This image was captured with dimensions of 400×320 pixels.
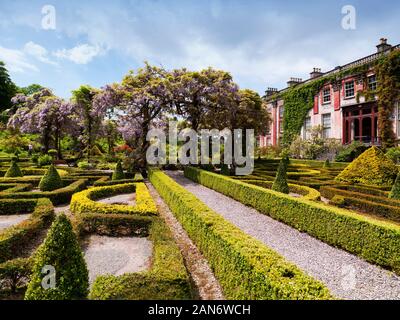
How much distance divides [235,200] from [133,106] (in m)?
11.7

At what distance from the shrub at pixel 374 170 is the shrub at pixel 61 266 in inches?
494

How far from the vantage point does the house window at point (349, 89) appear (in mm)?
27859

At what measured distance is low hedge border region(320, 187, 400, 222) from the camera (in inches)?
329

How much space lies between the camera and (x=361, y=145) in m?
24.9

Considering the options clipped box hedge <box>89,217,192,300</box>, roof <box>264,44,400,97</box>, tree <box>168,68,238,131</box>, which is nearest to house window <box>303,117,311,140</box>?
roof <box>264,44,400,97</box>

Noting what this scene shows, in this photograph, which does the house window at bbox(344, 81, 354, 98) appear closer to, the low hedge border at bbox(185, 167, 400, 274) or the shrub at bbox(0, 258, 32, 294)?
the low hedge border at bbox(185, 167, 400, 274)

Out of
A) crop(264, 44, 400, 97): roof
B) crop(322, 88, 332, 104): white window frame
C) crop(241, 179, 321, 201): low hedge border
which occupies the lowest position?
crop(241, 179, 321, 201): low hedge border

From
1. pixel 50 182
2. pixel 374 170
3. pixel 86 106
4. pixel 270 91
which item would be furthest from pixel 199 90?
pixel 270 91

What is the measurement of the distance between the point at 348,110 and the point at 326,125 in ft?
9.84

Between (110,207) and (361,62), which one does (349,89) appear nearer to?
(361,62)

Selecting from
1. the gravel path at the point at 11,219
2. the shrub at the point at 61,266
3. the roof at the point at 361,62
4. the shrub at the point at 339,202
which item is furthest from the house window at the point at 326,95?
the shrub at the point at 61,266

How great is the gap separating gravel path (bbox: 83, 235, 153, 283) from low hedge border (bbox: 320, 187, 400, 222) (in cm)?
713

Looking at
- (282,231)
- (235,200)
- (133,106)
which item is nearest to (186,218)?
(282,231)
